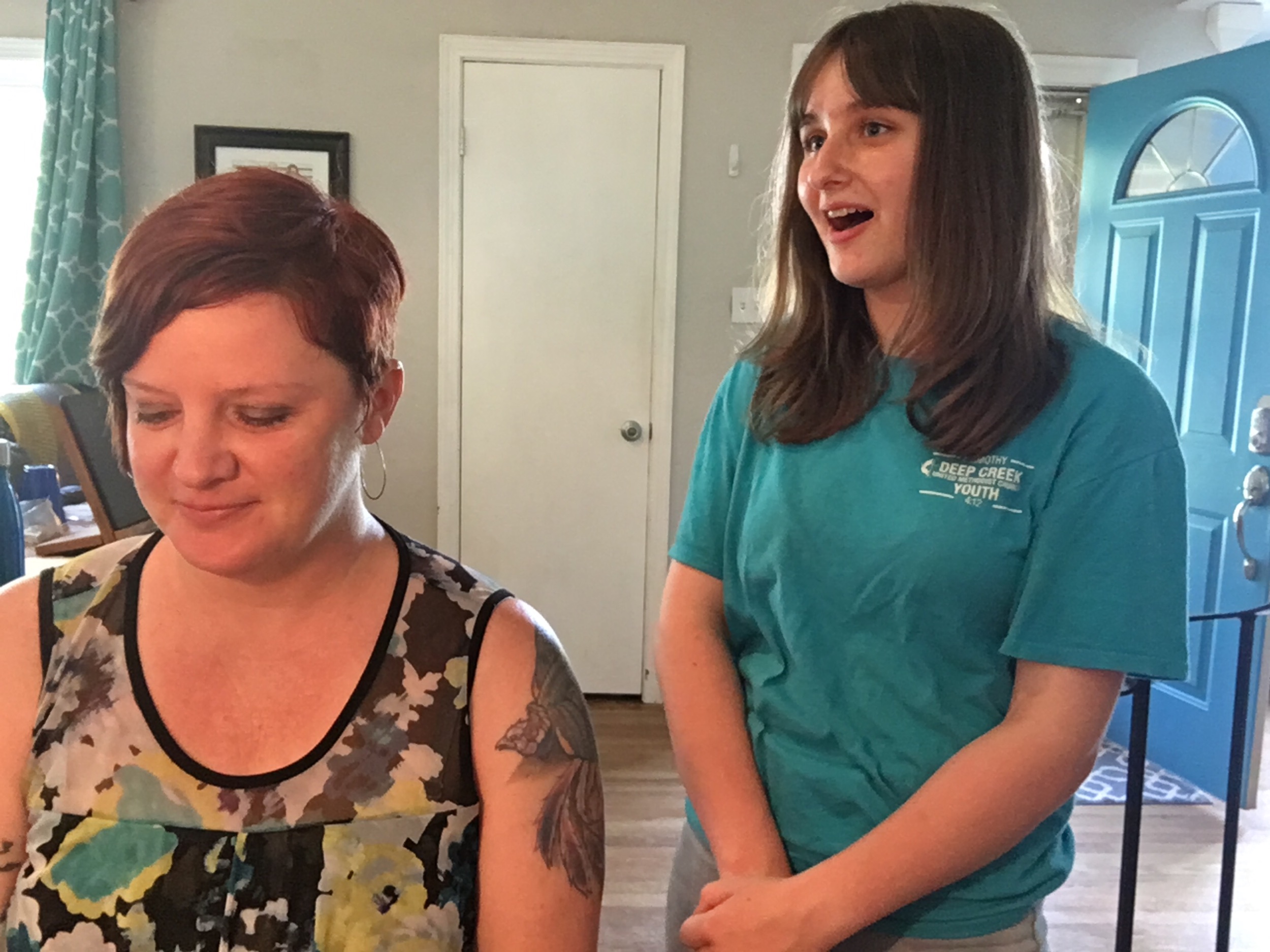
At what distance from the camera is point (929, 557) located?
91 cm

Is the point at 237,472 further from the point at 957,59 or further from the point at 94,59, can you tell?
the point at 94,59

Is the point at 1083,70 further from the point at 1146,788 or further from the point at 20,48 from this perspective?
the point at 20,48

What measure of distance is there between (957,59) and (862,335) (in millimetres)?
280

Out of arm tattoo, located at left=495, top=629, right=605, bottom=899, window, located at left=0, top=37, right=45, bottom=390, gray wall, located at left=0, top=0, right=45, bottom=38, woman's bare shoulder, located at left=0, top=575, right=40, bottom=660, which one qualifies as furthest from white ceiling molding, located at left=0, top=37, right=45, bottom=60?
arm tattoo, located at left=495, top=629, right=605, bottom=899

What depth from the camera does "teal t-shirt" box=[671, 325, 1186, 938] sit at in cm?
88

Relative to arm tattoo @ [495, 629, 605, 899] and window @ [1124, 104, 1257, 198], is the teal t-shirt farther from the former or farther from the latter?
window @ [1124, 104, 1257, 198]

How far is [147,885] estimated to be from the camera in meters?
0.85

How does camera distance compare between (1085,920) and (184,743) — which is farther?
(1085,920)

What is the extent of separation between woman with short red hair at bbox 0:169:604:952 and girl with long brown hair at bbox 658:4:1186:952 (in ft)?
0.66

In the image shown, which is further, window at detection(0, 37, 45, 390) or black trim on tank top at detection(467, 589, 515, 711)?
window at detection(0, 37, 45, 390)

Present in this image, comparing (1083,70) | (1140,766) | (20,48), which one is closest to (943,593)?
(1140,766)

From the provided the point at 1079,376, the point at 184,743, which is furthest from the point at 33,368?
the point at 1079,376

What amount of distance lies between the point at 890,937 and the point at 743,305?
2.65m

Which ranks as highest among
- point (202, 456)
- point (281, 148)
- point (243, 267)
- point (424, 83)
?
point (424, 83)
